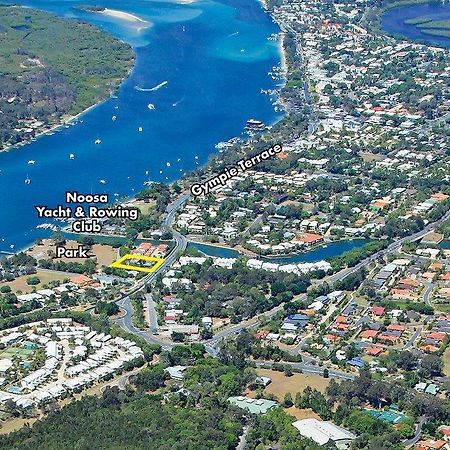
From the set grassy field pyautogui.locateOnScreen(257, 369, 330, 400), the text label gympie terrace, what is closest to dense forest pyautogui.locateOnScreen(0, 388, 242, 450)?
grassy field pyautogui.locateOnScreen(257, 369, 330, 400)

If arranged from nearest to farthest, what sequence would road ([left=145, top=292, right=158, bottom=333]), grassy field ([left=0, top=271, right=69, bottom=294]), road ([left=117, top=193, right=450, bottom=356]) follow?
road ([left=117, top=193, right=450, bottom=356])
road ([left=145, top=292, right=158, bottom=333])
grassy field ([left=0, top=271, right=69, bottom=294])

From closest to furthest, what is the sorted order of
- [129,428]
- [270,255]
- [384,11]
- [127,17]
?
1. [129,428]
2. [270,255]
3. [127,17]
4. [384,11]

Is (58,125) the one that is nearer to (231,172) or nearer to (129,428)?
(231,172)

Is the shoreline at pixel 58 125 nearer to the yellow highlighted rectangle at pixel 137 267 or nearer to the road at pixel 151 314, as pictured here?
the yellow highlighted rectangle at pixel 137 267

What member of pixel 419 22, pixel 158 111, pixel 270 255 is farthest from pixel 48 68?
pixel 270 255

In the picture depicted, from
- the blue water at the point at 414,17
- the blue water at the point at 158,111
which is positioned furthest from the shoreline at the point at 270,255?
the blue water at the point at 414,17

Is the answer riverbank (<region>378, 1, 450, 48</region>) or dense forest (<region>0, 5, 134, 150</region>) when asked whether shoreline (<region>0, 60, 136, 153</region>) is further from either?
riverbank (<region>378, 1, 450, 48</region>)
